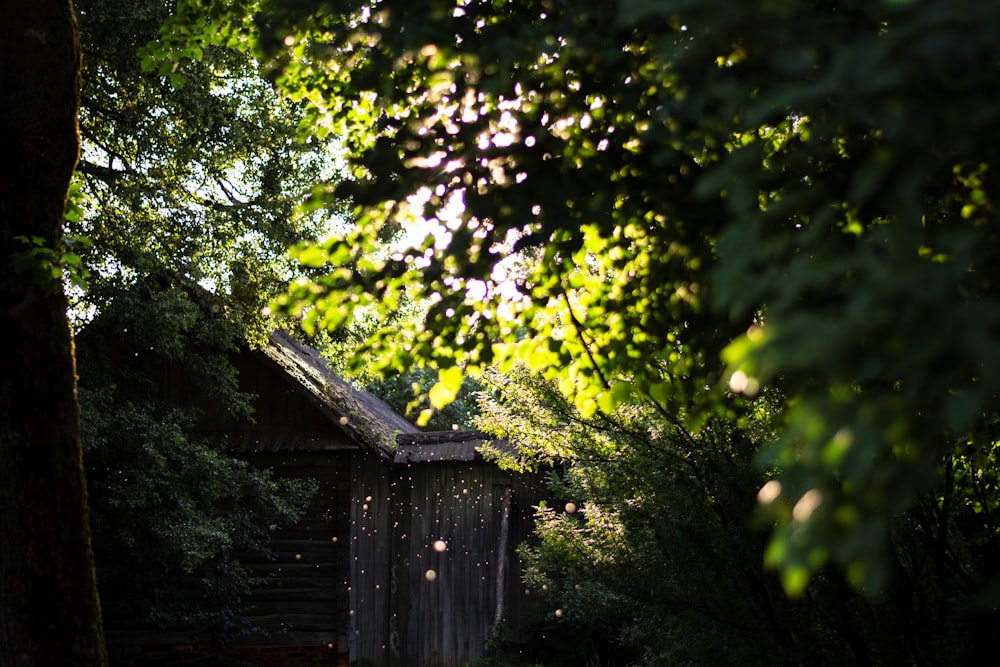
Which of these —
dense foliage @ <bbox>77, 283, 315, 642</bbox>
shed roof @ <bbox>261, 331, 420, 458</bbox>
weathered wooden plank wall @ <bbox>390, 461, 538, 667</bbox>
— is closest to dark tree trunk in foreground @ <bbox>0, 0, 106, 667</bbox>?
dense foliage @ <bbox>77, 283, 315, 642</bbox>

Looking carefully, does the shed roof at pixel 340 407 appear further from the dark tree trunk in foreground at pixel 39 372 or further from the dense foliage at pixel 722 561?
the dark tree trunk in foreground at pixel 39 372

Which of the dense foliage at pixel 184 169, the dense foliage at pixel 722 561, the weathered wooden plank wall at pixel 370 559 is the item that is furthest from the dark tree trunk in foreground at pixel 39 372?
the weathered wooden plank wall at pixel 370 559

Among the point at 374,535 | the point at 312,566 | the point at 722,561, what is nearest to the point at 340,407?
the point at 374,535

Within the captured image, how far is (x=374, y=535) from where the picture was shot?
640 inches

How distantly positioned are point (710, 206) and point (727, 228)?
196cm

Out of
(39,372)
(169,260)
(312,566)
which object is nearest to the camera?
(39,372)

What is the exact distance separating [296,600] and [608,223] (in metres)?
13.0

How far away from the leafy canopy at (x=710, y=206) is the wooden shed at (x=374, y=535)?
931 centimetres

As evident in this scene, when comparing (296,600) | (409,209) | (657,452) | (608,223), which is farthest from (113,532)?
(608,223)

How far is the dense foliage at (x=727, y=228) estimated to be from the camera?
5.97 ft

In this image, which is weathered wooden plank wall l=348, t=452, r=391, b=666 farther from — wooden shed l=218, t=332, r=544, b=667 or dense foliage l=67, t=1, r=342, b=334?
dense foliage l=67, t=1, r=342, b=334

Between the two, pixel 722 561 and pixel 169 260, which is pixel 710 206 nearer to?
pixel 722 561

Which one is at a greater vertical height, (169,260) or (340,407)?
(169,260)

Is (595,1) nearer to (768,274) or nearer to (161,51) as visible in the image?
(768,274)
